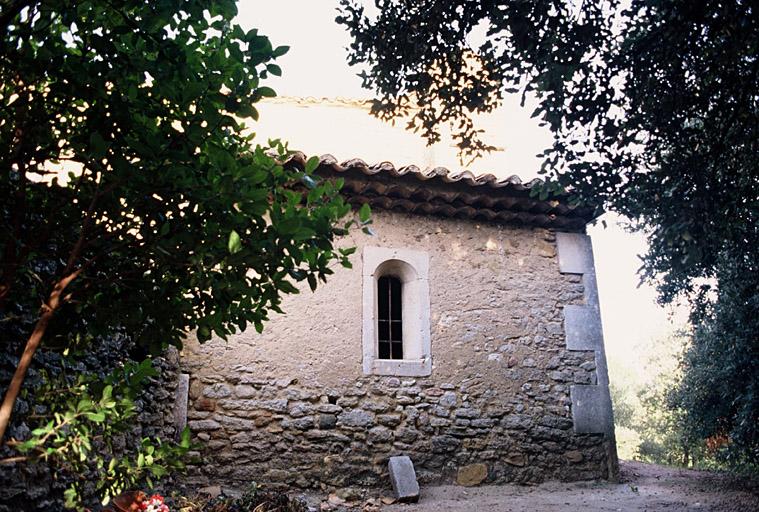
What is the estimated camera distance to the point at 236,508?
4.28 meters

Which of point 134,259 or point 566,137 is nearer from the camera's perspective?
point 134,259

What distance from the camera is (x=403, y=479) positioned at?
17.3ft

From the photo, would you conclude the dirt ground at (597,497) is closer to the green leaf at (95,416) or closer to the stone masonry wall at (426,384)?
the stone masonry wall at (426,384)

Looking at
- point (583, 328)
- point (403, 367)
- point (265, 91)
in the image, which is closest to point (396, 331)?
point (403, 367)

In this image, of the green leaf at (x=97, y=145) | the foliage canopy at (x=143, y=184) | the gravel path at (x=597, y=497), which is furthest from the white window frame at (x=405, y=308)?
the green leaf at (x=97, y=145)

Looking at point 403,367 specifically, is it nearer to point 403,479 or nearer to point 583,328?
point 403,479

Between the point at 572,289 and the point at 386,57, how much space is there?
412 centimetres

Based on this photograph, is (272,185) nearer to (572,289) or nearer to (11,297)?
(11,297)

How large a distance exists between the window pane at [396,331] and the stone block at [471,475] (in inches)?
62.2

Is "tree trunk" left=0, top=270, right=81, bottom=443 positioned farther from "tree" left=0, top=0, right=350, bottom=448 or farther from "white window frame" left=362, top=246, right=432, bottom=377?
"white window frame" left=362, top=246, right=432, bottom=377

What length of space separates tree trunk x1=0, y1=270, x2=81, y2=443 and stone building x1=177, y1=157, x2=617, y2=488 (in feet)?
12.0

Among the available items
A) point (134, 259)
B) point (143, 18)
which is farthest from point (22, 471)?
point (143, 18)

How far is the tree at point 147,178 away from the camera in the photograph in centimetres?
173

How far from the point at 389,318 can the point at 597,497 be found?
2846 mm
